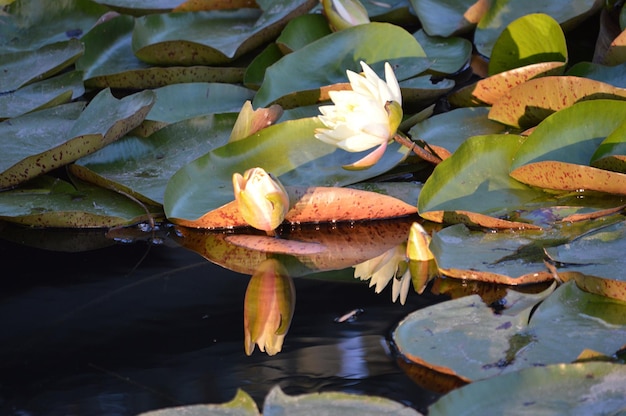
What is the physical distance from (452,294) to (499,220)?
214 mm

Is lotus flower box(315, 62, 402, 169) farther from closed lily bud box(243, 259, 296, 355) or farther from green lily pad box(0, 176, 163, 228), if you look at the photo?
green lily pad box(0, 176, 163, 228)

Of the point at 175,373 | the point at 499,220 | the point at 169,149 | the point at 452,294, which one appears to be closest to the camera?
the point at 175,373

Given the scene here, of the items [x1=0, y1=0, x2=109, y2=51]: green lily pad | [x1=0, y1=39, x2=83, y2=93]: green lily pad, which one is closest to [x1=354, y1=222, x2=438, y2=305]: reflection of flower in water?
[x1=0, y1=39, x2=83, y2=93]: green lily pad

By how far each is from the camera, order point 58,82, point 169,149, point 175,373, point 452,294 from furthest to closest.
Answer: point 58,82 < point 169,149 < point 452,294 < point 175,373

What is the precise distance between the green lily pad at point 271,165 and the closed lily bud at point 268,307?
0.74 ft

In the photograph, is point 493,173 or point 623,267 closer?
point 623,267

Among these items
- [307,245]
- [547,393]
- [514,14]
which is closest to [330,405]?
[547,393]

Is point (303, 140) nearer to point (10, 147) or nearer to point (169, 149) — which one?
point (169, 149)

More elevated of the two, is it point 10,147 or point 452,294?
point 10,147

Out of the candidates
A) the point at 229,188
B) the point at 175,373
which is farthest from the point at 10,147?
the point at 175,373

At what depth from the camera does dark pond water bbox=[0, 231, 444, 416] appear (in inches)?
44.8

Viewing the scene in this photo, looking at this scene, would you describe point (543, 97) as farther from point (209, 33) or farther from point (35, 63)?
point (35, 63)

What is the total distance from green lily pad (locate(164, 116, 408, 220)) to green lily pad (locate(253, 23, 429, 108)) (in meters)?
0.30

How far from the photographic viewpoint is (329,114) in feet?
5.10
